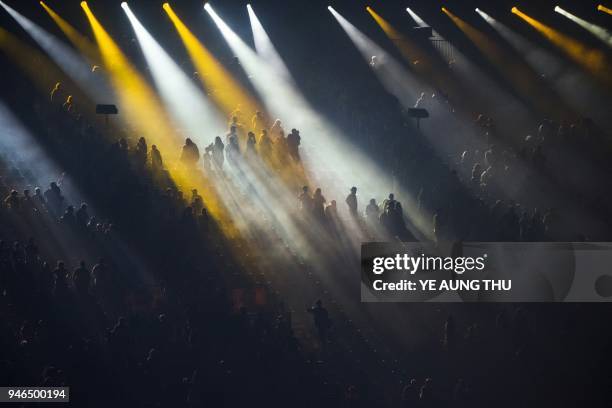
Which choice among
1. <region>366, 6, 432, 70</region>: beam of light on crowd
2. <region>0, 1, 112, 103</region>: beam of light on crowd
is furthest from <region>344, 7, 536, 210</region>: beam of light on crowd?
<region>0, 1, 112, 103</region>: beam of light on crowd

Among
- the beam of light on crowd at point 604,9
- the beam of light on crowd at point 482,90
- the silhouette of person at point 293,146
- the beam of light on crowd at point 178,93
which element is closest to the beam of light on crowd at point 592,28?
the beam of light on crowd at point 604,9

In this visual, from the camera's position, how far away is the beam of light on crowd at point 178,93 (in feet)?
83.6

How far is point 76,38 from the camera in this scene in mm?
30250

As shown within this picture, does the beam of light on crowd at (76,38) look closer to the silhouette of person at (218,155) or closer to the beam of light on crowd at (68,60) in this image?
the beam of light on crowd at (68,60)

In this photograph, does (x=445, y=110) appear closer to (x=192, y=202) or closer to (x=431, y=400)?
(x=192, y=202)

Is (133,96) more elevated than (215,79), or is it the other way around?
(215,79)

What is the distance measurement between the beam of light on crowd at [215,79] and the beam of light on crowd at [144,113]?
2.10 meters

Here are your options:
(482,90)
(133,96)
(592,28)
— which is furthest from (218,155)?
(592,28)

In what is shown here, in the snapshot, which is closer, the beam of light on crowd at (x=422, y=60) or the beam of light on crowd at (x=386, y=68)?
the beam of light on crowd at (x=386, y=68)

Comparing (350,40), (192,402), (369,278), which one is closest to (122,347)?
(192,402)

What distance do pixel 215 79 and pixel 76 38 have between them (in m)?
5.60

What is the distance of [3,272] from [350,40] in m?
20.0

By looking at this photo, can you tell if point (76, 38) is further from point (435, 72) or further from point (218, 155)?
point (435, 72)

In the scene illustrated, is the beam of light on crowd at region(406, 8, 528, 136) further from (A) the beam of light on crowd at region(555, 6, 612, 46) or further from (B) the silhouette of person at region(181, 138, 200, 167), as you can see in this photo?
(B) the silhouette of person at region(181, 138, 200, 167)
